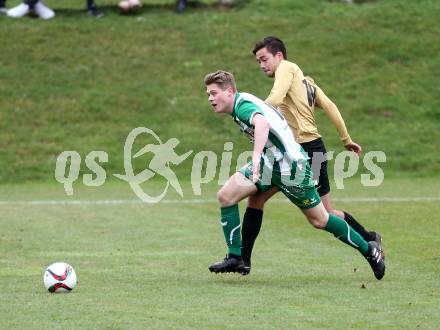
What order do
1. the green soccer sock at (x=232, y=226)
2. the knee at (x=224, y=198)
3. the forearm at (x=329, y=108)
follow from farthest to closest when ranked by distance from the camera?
1. the forearm at (x=329, y=108)
2. the green soccer sock at (x=232, y=226)
3. the knee at (x=224, y=198)

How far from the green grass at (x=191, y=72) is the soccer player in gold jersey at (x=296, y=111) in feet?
46.3

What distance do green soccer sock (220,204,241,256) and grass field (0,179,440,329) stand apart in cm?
31

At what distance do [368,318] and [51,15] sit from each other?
25946 millimetres

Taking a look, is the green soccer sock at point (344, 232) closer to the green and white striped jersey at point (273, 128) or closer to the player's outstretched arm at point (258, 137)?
the green and white striped jersey at point (273, 128)

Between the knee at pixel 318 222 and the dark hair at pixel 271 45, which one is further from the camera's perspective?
the dark hair at pixel 271 45

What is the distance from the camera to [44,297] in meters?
8.82

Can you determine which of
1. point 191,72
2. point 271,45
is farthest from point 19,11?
point 271,45

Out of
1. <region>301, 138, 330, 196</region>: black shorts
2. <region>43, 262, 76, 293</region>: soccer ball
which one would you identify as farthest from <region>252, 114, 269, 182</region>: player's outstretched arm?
<region>43, 262, 76, 293</region>: soccer ball

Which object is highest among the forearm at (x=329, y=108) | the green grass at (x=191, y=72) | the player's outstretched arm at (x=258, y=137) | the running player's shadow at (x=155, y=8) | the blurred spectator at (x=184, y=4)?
the player's outstretched arm at (x=258, y=137)

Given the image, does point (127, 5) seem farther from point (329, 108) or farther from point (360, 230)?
point (360, 230)

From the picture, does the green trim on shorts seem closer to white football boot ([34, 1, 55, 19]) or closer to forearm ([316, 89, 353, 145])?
forearm ([316, 89, 353, 145])

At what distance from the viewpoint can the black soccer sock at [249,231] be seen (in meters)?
10.3

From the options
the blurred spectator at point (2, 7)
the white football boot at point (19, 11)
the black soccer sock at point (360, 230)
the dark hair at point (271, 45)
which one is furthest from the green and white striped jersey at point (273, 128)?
the blurred spectator at point (2, 7)

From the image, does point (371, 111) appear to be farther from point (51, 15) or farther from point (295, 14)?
point (51, 15)
